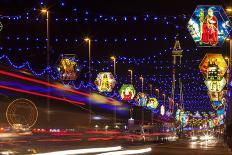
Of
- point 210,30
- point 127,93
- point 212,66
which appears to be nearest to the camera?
point 210,30

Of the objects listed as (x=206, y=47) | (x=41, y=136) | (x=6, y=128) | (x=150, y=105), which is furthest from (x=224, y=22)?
(x=150, y=105)

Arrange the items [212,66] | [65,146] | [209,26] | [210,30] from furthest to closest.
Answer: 1. [212,66]
2. [65,146]
3. [210,30]
4. [209,26]

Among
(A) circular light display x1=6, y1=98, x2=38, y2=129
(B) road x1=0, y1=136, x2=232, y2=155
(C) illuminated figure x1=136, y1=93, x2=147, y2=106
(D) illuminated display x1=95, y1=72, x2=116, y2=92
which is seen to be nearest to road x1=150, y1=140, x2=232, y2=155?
(B) road x1=0, y1=136, x2=232, y2=155

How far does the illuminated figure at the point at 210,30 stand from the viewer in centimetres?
2352

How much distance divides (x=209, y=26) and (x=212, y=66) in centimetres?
1015

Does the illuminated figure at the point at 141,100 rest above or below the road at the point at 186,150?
above

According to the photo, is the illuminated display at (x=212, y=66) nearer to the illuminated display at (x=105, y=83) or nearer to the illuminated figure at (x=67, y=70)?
the illuminated figure at (x=67, y=70)

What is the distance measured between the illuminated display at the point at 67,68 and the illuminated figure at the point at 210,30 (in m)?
15.7

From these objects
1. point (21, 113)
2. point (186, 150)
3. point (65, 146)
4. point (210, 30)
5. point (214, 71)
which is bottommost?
point (186, 150)

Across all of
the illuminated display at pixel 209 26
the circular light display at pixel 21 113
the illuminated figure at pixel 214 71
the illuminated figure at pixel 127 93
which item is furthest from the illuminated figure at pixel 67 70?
the illuminated figure at pixel 127 93

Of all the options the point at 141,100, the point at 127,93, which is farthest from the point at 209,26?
the point at 141,100

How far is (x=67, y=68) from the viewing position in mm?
37656

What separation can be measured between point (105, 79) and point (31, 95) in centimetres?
2211

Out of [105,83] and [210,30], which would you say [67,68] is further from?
[210,30]
